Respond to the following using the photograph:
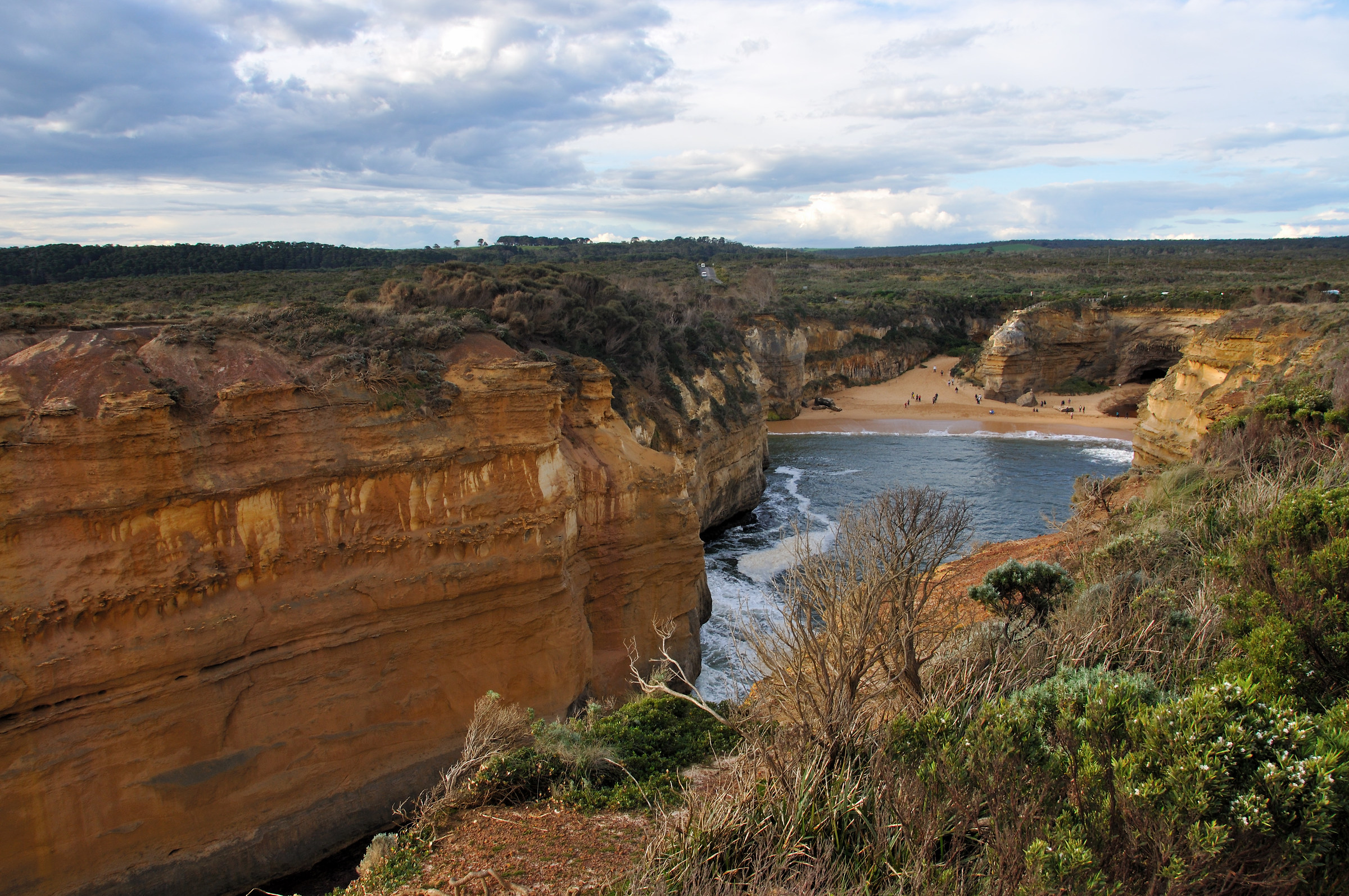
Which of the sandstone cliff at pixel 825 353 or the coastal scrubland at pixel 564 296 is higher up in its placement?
the coastal scrubland at pixel 564 296

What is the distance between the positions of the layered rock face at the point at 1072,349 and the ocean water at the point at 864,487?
10.3m

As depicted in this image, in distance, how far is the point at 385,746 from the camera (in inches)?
504

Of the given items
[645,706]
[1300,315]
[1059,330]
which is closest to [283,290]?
[645,706]

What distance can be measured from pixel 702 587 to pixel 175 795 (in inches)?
463

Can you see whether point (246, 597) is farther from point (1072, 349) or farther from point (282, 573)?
point (1072, 349)

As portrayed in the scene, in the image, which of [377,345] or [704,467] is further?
[704,467]

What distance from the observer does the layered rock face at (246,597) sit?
10.4 metres

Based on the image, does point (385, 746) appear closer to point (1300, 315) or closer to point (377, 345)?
point (377, 345)

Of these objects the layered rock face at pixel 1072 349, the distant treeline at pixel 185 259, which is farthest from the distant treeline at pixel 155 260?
the layered rock face at pixel 1072 349

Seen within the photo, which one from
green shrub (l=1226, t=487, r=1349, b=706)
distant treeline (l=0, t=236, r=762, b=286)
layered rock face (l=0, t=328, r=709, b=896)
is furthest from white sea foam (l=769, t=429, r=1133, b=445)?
green shrub (l=1226, t=487, r=1349, b=706)

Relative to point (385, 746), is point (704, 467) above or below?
above

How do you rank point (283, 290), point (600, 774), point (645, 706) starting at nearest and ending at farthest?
point (600, 774)
point (645, 706)
point (283, 290)

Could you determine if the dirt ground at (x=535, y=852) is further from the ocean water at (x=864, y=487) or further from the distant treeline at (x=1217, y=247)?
the distant treeline at (x=1217, y=247)

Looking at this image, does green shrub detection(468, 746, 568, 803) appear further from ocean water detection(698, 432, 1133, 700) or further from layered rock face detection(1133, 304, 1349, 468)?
layered rock face detection(1133, 304, 1349, 468)
